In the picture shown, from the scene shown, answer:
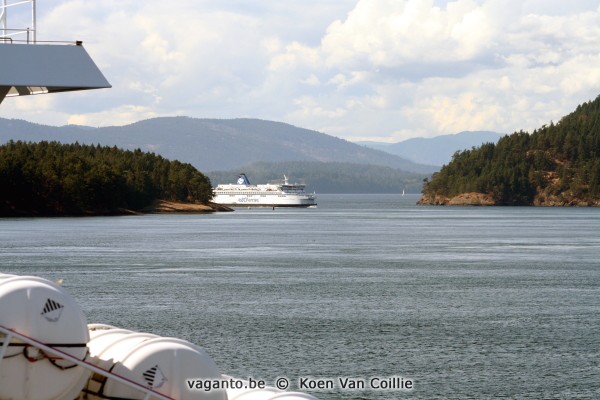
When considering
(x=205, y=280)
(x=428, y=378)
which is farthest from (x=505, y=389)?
(x=205, y=280)

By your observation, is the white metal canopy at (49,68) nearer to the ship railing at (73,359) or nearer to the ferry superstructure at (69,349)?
the ferry superstructure at (69,349)

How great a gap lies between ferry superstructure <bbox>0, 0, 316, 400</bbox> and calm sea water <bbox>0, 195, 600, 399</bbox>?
17.3 meters

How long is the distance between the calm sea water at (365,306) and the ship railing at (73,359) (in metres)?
17.9

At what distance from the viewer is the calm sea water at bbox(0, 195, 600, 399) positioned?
38.8 meters

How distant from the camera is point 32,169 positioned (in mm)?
198750

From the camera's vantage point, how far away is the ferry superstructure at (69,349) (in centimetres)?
1706

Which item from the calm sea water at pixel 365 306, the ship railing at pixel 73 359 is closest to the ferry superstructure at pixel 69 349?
the ship railing at pixel 73 359

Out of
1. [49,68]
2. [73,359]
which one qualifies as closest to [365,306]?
[49,68]

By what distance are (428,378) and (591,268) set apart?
168ft

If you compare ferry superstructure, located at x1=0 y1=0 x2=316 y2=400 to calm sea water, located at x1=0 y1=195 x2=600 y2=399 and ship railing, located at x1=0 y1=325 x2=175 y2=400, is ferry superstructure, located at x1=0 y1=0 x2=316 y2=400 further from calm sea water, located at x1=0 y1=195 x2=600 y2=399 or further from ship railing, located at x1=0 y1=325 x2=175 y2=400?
calm sea water, located at x1=0 y1=195 x2=600 y2=399

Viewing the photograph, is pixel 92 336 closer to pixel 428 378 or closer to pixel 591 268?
pixel 428 378

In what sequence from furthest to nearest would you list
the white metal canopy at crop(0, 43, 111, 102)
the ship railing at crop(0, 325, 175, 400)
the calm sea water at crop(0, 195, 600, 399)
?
the calm sea water at crop(0, 195, 600, 399) → the white metal canopy at crop(0, 43, 111, 102) → the ship railing at crop(0, 325, 175, 400)

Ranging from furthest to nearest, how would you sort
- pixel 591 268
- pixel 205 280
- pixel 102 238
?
pixel 102 238
pixel 591 268
pixel 205 280

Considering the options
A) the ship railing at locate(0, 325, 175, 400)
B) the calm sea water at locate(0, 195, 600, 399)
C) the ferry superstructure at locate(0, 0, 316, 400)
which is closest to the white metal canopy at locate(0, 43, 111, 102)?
the ferry superstructure at locate(0, 0, 316, 400)
